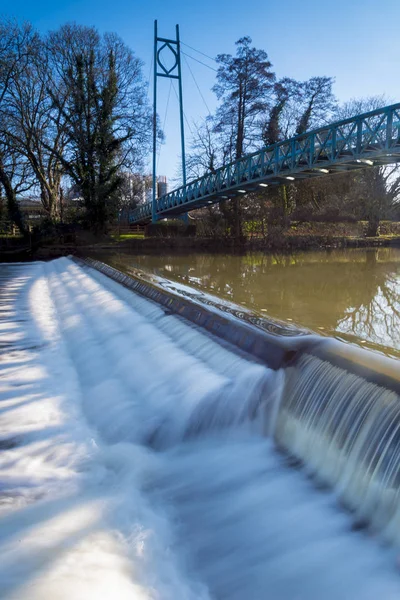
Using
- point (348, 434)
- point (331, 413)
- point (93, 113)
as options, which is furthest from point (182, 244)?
point (348, 434)

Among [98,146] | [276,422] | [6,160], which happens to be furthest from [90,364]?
[6,160]

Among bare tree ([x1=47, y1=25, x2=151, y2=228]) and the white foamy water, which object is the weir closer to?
the white foamy water

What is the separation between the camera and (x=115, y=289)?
10.0 meters

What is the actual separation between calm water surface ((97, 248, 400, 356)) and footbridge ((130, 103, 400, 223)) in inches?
139

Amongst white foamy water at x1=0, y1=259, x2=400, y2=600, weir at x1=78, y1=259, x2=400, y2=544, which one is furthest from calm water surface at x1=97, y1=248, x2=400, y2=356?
white foamy water at x1=0, y1=259, x2=400, y2=600

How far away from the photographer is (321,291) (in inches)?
404

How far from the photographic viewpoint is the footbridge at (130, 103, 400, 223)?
14.3 meters

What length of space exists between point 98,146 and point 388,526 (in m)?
25.4

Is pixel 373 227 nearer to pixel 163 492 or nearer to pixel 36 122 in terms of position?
pixel 36 122

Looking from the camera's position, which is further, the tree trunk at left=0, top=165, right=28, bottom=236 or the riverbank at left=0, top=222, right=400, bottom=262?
the tree trunk at left=0, top=165, right=28, bottom=236

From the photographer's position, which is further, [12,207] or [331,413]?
[12,207]

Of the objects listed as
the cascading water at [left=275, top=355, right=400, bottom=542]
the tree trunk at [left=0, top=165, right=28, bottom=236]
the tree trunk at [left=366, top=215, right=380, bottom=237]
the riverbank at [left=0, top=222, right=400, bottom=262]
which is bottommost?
the cascading water at [left=275, top=355, right=400, bottom=542]

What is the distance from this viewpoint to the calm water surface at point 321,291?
21.5ft

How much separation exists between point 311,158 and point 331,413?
14.8m
